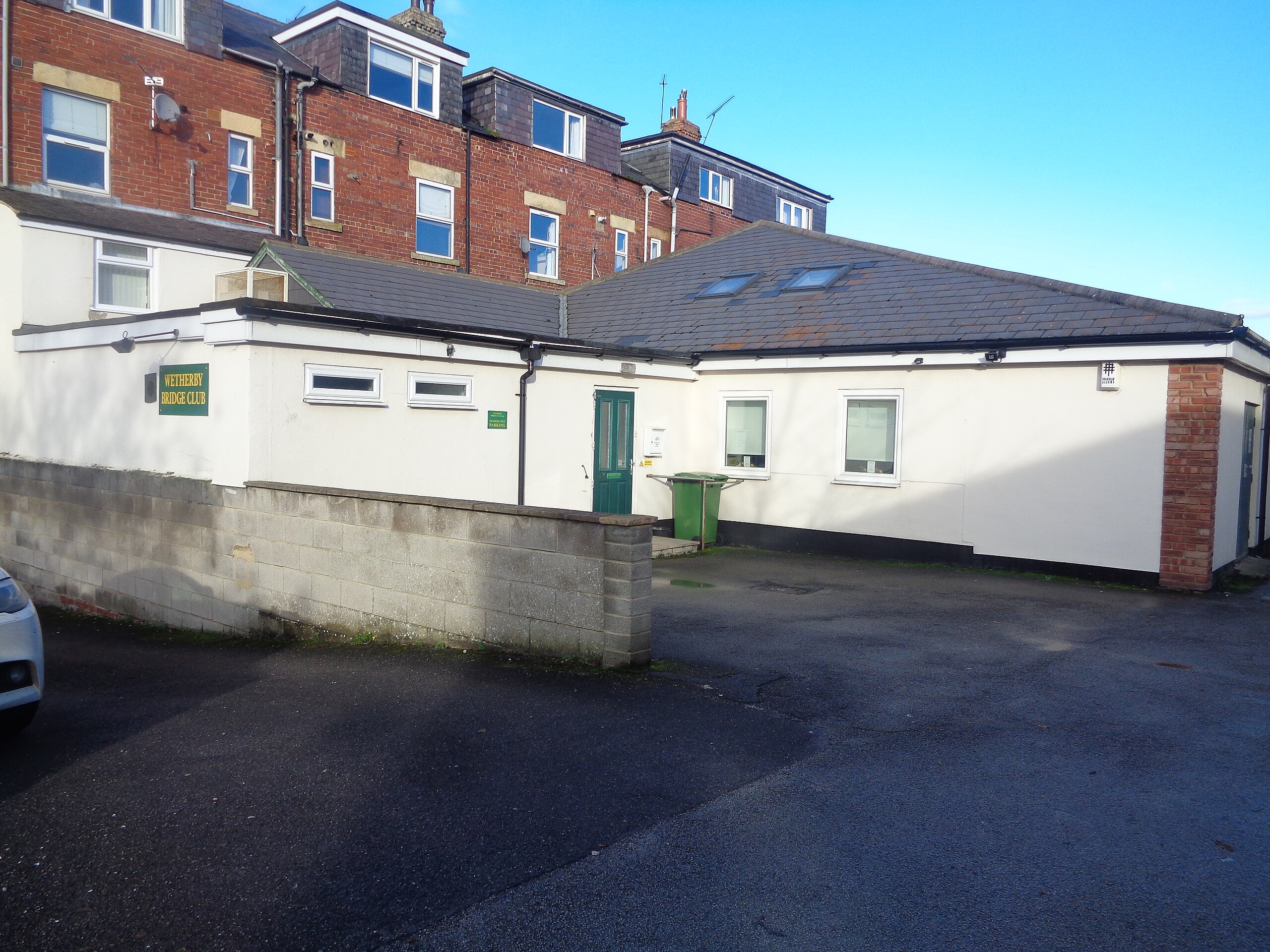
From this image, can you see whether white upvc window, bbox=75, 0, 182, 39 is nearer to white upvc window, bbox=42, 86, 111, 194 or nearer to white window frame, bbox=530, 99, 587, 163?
white upvc window, bbox=42, 86, 111, 194

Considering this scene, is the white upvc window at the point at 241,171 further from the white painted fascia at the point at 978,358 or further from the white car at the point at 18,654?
the white car at the point at 18,654

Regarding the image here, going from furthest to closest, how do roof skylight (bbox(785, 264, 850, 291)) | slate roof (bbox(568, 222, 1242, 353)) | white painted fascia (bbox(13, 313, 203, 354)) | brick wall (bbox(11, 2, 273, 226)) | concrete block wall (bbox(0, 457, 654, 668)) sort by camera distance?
brick wall (bbox(11, 2, 273, 226))
roof skylight (bbox(785, 264, 850, 291))
slate roof (bbox(568, 222, 1242, 353))
white painted fascia (bbox(13, 313, 203, 354))
concrete block wall (bbox(0, 457, 654, 668))

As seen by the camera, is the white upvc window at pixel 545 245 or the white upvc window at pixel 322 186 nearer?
the white upvc window at pixel 322 186

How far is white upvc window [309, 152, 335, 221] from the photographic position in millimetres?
19812

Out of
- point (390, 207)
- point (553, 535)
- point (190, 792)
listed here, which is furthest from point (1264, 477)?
point (390, 207)

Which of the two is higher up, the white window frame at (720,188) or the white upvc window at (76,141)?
the white window frame at (720,188)

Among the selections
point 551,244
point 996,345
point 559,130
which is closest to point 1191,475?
point 996,345

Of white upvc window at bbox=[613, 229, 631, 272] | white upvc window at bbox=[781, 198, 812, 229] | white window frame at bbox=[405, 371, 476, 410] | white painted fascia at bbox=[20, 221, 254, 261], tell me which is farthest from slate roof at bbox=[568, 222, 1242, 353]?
white upvc window at bbox=[781, 198, 812, 229]

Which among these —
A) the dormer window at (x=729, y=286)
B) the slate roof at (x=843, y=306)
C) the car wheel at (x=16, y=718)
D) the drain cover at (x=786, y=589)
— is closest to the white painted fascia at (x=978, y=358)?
the slate roof at (x=843, y=306)

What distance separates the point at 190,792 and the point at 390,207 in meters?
18.3

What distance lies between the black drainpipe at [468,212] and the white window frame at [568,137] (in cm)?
214

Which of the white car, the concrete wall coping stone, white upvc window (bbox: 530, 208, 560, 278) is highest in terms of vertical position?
white upvc window (bbox: 530, 208, 560, 278)

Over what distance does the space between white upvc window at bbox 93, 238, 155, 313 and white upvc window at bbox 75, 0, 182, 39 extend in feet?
16.1

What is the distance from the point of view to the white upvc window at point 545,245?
79.3 feet
